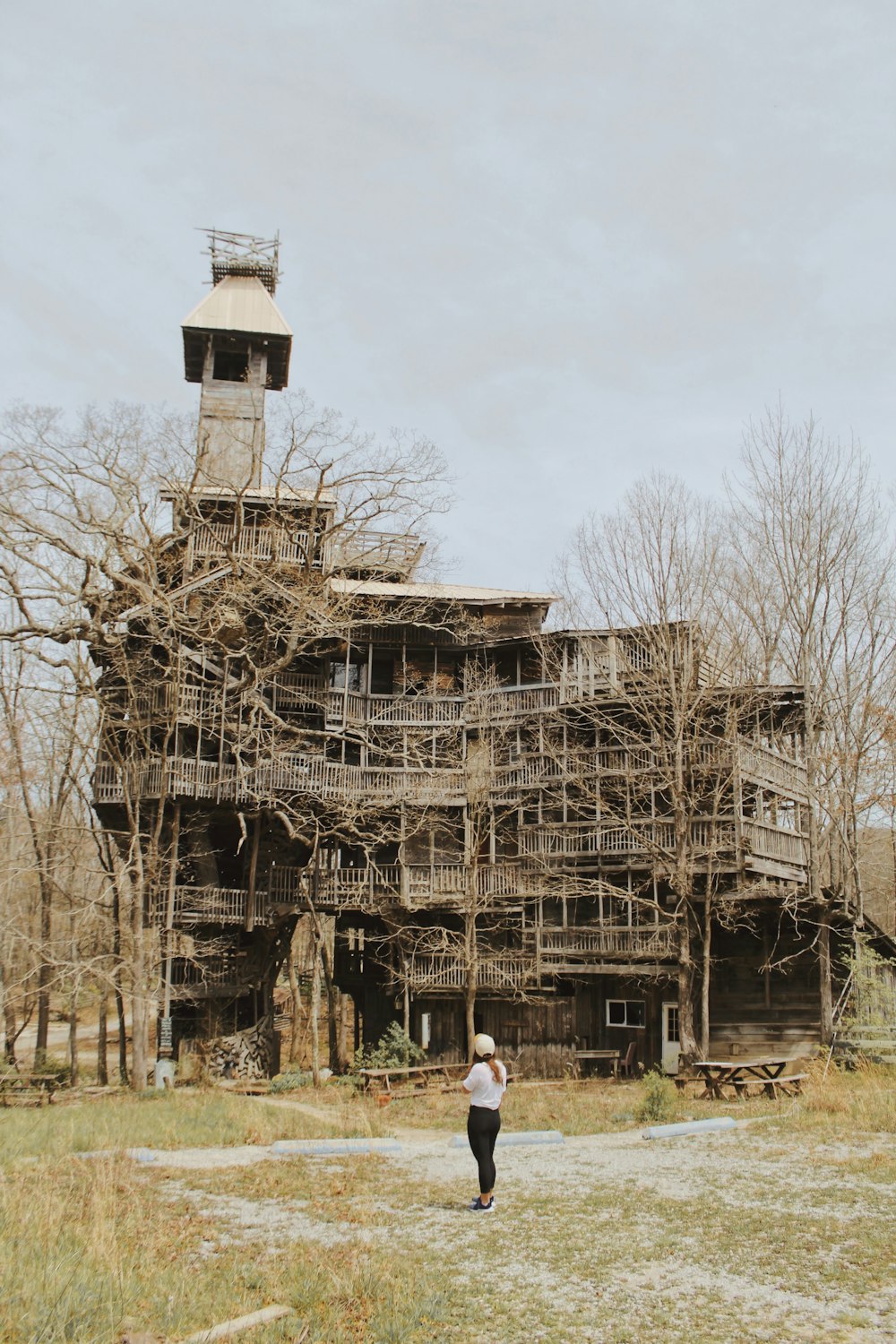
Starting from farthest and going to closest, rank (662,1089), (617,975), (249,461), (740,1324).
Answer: (249,461) < (617,975) < (662,1089) < (740,1324)

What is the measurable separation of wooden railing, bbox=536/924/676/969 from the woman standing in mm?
20689

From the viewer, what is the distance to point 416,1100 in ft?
86.6

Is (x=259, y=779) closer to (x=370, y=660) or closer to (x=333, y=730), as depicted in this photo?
(x=333, y=730)

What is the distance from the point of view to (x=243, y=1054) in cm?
3300

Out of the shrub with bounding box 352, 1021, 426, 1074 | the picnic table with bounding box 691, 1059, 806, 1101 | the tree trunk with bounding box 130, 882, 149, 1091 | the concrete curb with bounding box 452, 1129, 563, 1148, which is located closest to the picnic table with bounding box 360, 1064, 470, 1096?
the shrub with bounding box 352, 1021, 426, 1074

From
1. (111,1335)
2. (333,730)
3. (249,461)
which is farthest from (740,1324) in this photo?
(249,461)

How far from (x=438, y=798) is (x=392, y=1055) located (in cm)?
801

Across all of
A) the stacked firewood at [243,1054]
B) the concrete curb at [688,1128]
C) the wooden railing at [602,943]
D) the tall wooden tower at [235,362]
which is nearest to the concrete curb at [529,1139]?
the concrete curb at [688,1128]

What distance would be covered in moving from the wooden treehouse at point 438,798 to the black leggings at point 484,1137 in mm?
19232

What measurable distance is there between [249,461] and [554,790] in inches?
690

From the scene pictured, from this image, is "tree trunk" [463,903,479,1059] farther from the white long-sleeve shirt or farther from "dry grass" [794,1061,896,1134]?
the white long-sleeve shirt

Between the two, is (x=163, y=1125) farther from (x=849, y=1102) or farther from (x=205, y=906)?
(x=205, y=906)

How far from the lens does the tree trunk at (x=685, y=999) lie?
29016mm

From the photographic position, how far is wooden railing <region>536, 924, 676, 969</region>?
32281 millimetres
